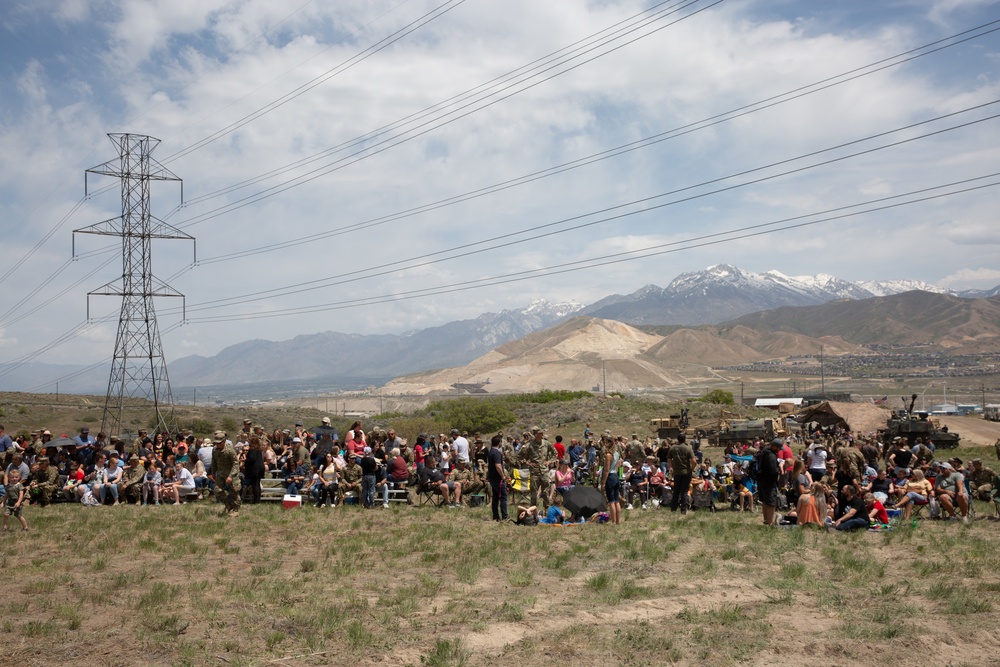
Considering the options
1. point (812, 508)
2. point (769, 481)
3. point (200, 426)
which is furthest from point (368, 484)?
point (200, 426)

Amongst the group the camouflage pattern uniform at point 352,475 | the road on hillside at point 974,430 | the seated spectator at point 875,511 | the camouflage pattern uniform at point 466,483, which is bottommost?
the road on hillside at point 974,430

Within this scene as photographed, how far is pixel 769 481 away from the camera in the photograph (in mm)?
13617

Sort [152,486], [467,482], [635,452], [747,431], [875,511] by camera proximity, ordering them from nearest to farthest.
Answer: [875,511], [152,486], [467,482], [635,452], [747,431]

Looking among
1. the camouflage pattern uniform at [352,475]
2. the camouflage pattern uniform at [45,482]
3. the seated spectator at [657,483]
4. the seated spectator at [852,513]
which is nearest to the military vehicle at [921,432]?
the seated spectator at [657,483]

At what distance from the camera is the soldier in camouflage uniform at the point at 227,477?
14.6 meters

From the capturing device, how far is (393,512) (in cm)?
1515

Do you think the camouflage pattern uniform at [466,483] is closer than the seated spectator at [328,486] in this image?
No

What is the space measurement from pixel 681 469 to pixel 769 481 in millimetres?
1716

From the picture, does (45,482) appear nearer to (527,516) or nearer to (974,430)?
(527,516)

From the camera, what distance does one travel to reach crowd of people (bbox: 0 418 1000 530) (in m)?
13.9

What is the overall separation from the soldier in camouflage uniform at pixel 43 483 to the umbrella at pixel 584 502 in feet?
32.8

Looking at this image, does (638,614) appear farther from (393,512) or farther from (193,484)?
(193,484)

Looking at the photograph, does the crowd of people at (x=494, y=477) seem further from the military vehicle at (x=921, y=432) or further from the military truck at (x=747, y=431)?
the military truck at (x=747, y=431)

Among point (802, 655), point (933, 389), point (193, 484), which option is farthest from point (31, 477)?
point (933, 389)
